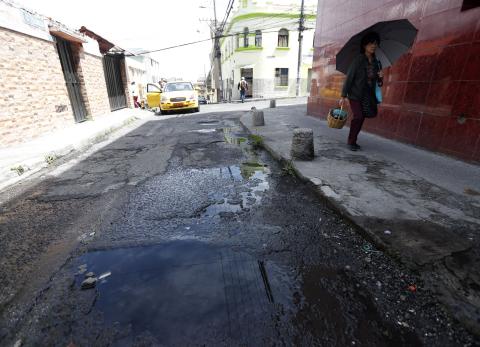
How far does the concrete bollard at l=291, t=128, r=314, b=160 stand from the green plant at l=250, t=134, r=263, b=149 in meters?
1.66

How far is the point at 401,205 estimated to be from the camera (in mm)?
2795

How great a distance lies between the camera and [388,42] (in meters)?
4.63

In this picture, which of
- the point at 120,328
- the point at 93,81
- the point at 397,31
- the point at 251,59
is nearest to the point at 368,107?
the point at 397,31

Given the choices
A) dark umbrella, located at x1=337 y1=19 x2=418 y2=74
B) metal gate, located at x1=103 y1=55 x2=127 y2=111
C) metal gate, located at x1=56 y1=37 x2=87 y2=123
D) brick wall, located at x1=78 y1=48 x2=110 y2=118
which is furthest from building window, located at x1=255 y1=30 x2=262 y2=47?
dark umbrella, located at x1=337 y1=19 x2=418 y2=74

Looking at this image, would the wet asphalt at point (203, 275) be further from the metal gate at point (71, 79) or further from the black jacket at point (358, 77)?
the metal gate at point (71, 79)

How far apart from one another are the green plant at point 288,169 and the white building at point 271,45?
946 inches

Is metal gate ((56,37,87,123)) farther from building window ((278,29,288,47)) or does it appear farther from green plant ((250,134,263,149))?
building window ((278,29,288,47))

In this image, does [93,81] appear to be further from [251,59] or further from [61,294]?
[251,59]

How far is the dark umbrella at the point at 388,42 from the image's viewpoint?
4.25 meters

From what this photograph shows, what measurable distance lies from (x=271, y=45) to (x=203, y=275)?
27.9 metres

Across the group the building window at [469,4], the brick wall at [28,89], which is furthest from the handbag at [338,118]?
the brick wall at [28,89]

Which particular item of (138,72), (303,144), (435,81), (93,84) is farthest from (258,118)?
(138,72)

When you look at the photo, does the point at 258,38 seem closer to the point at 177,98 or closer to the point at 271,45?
the point at 271,45

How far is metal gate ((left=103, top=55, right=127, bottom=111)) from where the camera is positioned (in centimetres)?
1382
